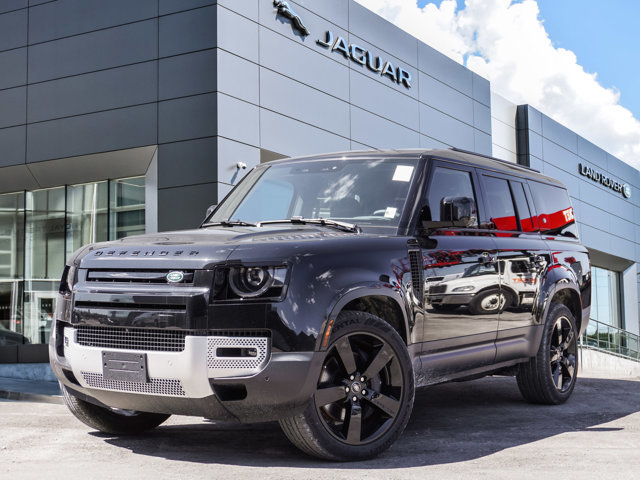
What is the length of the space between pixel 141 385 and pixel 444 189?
2719mm

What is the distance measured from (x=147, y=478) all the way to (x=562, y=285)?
14.9ft

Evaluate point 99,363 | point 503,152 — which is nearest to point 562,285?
point 99,363

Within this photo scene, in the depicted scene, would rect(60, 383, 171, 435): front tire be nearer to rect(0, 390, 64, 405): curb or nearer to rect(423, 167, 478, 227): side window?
rect(423, 167, 478, 227): side window

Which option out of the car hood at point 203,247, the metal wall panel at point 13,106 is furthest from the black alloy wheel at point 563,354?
the metal wall panel at point 13,106

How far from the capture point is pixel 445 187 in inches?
235

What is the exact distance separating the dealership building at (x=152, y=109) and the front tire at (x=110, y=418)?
36.3ft

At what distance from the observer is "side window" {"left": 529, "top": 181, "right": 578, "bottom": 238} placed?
7547 millimetres

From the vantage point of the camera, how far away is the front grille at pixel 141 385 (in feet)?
14.3

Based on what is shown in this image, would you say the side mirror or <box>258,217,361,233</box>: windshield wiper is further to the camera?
the side mirror

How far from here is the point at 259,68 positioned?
17.9m

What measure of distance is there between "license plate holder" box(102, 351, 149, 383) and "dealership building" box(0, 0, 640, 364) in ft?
39.8

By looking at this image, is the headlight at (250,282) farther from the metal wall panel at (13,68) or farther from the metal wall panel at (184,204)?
the metal wall panel at (13,68)

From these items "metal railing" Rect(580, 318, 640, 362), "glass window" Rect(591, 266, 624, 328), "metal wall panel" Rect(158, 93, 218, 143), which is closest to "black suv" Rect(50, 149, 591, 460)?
"metal wall panel" Rect(158, 93, 218, 143)

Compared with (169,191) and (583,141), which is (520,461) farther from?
(583,141)
